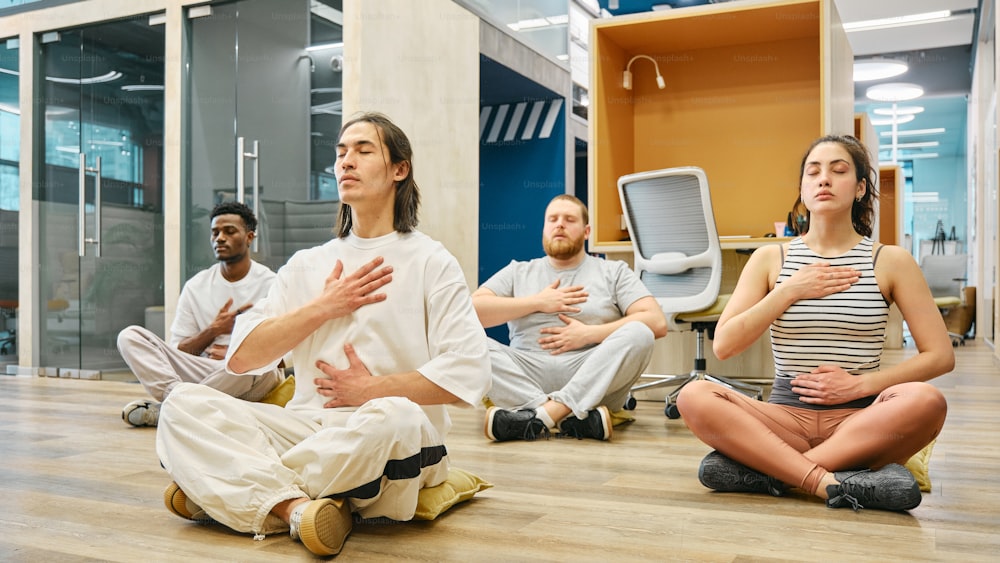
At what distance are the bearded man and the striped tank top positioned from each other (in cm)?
109

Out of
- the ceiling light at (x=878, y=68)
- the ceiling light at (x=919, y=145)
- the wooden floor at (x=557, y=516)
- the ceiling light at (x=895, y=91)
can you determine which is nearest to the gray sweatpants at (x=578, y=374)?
the wooden floor at (x=557, y=516)

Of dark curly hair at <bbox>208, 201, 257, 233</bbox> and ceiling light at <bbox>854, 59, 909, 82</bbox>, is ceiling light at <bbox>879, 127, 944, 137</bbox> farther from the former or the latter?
dark curly hair at <bbox>208, 201, 257, 233</bbox>

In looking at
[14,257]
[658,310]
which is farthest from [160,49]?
[658,310]

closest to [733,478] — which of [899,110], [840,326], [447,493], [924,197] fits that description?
[840,326]

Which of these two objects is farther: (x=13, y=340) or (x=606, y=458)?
(x=13, y=340)

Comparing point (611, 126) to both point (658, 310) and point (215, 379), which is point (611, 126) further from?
point (215, 379)

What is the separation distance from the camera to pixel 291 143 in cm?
531

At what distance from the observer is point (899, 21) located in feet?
32.7

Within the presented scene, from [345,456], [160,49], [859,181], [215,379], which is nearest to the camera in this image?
[345,456]

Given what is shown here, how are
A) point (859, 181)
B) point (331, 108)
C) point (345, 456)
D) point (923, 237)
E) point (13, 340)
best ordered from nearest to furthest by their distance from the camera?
1. point (345, 456)
2. point (859, 181)
3. point (331, 108)
4. point (13, 340)
5. point (923, 237)

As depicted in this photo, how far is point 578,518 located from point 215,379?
2.10m

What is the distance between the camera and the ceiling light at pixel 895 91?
11.9 m

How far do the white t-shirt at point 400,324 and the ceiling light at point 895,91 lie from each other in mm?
11617

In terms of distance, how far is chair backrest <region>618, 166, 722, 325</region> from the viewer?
13.6ft
